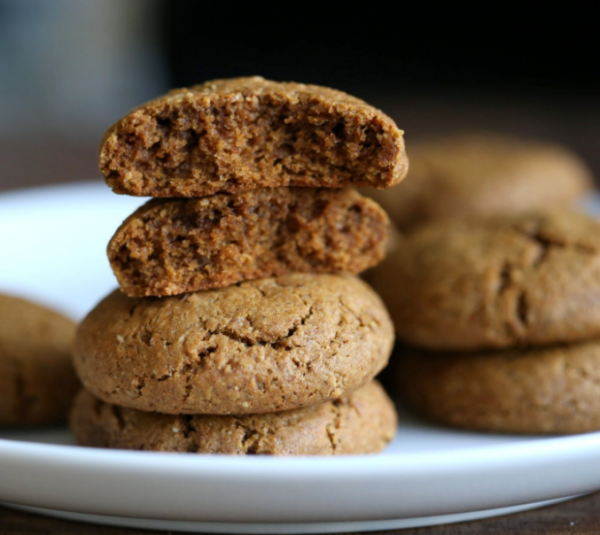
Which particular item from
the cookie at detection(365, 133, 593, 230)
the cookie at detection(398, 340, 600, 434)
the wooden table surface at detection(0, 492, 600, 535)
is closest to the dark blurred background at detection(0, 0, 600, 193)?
the cookie at detection(365, 133, 593, 230)

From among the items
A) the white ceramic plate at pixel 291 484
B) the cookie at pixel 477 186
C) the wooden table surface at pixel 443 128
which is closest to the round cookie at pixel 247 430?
the white ceramic plate at pixel 291 484

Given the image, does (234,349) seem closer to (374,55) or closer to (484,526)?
(484,526)

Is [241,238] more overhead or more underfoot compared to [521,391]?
more overhead

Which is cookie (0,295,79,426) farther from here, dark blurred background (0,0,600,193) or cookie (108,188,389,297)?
dark blurred background (0,0,600,193)

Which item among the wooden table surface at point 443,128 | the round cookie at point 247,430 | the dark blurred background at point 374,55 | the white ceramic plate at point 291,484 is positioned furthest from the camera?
the dark blurred background at point 374,55

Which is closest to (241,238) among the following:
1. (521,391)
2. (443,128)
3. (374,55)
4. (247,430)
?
(247,430)

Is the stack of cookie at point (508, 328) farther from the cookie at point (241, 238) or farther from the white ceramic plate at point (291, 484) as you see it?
the white ceramic plate at point (291, 484)

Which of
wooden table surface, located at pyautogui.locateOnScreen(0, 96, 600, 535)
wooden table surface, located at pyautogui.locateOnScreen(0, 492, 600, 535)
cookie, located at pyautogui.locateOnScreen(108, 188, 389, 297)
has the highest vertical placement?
cookie, located at pyautogui.locateOnScreen(108, 188, 389, 297)
